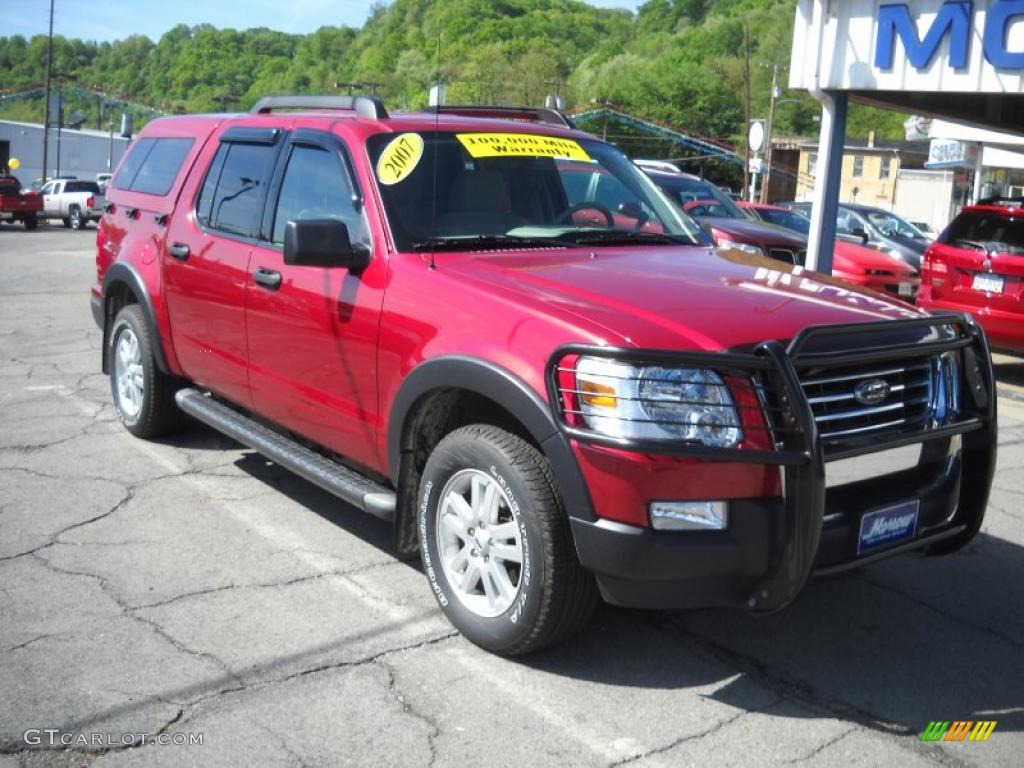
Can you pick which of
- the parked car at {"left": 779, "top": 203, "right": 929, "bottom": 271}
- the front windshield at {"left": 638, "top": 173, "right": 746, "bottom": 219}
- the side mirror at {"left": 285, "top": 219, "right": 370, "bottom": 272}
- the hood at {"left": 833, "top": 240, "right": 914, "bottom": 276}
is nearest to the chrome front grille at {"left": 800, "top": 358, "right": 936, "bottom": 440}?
the side mirror at {"left": 285, "top": 219, "right": 370, "bottom": 272}

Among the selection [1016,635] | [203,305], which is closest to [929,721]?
[1016,635]

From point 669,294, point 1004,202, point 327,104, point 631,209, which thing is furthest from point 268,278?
point 1004,202

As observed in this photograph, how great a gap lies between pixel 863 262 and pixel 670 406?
1074 centimetres

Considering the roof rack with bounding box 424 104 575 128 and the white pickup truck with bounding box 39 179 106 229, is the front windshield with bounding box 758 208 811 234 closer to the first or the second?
the roof rack with bounding box 424 104 575 128

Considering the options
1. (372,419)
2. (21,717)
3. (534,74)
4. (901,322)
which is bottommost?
(21,717)

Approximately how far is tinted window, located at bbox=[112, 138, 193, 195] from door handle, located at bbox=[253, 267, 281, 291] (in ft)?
5.02

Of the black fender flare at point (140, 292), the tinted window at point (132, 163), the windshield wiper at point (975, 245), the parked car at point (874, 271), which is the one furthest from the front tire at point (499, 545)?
the parked car at point (874, 271)

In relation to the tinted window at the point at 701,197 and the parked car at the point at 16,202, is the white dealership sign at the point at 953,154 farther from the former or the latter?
the parked car at the point at 16,202

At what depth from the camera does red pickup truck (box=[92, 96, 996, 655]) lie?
3328 mm

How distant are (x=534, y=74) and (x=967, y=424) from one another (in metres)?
41.8

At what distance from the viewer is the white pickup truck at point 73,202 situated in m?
35.3

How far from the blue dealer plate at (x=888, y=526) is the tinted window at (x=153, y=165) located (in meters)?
4.31

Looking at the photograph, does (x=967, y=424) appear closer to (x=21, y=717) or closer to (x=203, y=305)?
(x=21, y=717)

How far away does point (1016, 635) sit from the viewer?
4.26 metres
